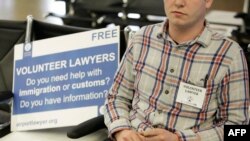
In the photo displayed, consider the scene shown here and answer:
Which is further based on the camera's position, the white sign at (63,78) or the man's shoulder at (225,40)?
the white sign at (63,78)

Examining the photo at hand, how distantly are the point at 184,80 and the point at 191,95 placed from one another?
0.21ft

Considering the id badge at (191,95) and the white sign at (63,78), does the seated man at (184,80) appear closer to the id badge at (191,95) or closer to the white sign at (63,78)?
the id badge at (191,95)

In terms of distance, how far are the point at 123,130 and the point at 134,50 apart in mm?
334

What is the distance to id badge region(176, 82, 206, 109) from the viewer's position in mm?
1669

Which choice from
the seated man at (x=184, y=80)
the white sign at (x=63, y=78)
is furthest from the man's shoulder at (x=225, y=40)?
the white sign at (x=63, y=78)

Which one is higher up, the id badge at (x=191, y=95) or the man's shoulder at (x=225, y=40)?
the man's shoulder at (x=225, y=40)

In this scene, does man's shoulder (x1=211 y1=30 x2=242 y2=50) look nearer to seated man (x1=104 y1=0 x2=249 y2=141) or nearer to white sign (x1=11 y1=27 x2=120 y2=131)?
seated man (x1=104 y1=0 x2=249 y2=141)

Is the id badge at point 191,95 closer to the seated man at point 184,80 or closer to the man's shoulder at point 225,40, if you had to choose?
the seated man at point 184,80

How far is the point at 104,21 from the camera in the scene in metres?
4.76

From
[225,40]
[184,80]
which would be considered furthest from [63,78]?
[225,40]

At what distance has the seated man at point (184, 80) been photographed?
163cm

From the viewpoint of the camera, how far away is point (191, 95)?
66.1 inches

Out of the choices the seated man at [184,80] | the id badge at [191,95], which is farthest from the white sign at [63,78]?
the id badge at [191,95]

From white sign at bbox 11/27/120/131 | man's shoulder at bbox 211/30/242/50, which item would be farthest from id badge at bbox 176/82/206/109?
white sign at bbox 11/27/120/131
